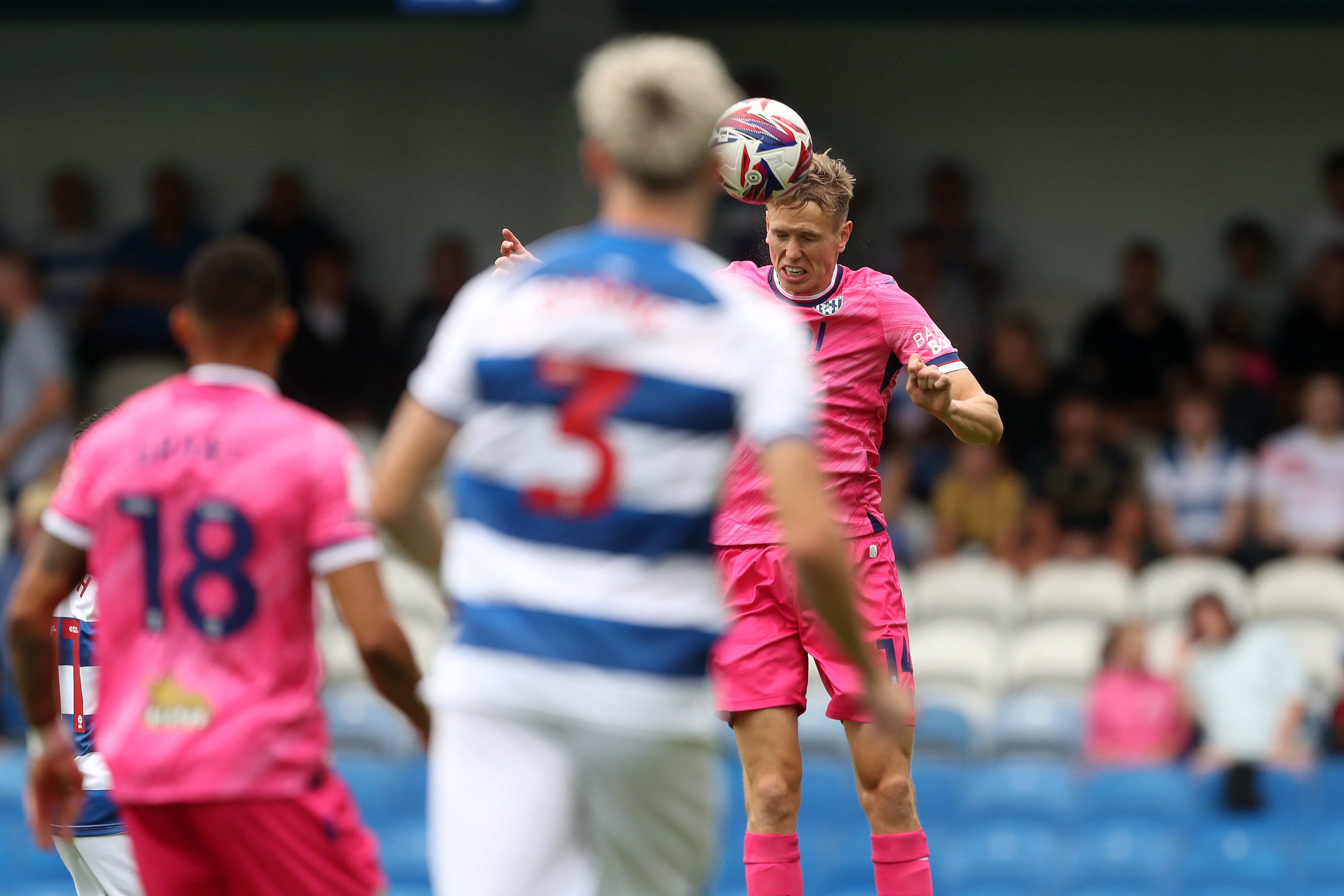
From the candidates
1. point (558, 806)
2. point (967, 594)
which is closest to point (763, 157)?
point (558, 806)

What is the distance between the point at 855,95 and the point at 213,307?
449 inches

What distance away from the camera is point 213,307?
4141 mm

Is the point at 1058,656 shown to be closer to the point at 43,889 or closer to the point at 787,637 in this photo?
the point at 787,637

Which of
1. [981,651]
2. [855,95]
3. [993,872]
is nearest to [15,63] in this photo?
[855,95]

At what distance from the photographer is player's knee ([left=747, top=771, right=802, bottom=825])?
17.9ft

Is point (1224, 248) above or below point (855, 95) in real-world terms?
below

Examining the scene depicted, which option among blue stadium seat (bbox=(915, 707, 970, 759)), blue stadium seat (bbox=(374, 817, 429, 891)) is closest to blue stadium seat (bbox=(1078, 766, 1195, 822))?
blue stadium seat (bbox=(915, 707, 970, 759))

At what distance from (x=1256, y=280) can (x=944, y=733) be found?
538cm

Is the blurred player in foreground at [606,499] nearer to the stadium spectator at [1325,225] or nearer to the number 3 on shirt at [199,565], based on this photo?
the number 3 on shirt at [199,565]

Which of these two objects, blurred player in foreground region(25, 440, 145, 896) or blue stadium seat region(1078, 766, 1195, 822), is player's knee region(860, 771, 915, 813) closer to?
blurred player in foreground region(25, 440, 145, 896)

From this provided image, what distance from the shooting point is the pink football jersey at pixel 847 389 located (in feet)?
18.5

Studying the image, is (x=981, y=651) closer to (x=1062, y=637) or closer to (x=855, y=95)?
(x=1062, y=637)

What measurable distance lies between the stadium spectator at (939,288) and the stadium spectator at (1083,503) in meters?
1.38

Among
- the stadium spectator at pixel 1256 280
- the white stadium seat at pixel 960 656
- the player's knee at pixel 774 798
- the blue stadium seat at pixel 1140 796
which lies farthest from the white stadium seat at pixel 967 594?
the player's knee at pixel 774 798
